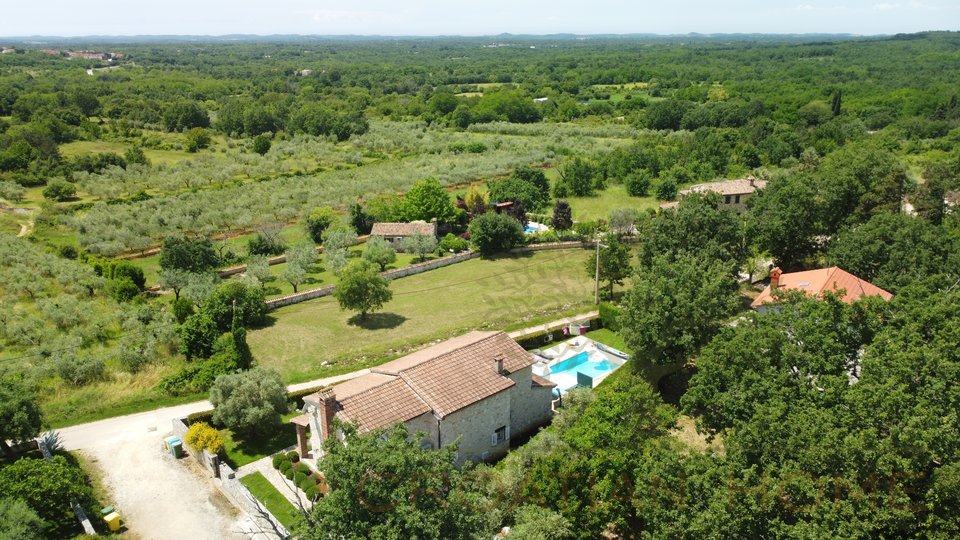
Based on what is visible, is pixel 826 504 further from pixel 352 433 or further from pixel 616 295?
pixel 616 295

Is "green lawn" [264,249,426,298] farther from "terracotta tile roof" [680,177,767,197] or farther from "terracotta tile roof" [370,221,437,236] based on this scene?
"terracotta tile roof" [680,177,767,197]

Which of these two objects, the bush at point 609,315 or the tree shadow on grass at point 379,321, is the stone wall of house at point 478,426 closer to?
the bush at point 609,315

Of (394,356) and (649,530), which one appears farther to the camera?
(394,356)

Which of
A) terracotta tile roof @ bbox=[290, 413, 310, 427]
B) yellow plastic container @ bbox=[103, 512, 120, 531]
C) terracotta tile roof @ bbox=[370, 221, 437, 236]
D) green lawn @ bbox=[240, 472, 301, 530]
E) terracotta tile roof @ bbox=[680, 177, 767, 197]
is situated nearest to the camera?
yellow plastic container @ bbox=[103, 512, 120, 531]

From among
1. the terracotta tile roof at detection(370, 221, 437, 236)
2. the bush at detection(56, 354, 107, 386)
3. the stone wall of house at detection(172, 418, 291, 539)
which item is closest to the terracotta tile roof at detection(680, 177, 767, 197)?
the terracotta tile roof at detection(370, 221, 437, 236)

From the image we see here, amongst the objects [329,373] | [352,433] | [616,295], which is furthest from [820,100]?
Result: [352,433]

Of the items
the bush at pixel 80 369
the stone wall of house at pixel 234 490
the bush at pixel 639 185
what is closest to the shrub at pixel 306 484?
the stone wall of house at pixel 234 490
